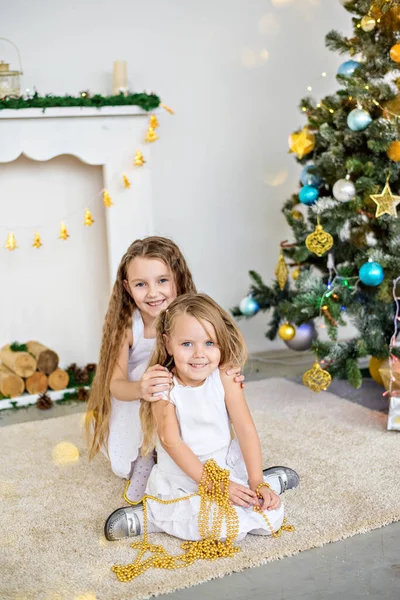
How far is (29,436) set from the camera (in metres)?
2.69

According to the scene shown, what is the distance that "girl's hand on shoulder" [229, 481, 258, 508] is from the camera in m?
1.76

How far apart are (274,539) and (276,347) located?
225cm

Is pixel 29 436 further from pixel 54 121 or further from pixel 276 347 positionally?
pixel 276 347

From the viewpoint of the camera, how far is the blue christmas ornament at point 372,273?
2.65 m

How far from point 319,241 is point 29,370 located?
139 cm

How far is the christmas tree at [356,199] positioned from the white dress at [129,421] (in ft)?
2.73

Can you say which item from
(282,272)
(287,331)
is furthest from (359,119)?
(287,331)

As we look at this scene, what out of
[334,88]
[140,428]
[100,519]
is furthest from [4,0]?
[100,519]

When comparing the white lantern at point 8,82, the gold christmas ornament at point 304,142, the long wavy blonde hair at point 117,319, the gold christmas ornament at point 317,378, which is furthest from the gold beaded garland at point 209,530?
the white lantern at point 8,82

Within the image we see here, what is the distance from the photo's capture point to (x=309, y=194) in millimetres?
2896

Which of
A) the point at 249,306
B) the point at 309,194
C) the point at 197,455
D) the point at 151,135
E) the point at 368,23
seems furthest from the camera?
the point at 249,306

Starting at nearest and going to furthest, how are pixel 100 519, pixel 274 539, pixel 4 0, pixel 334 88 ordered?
pixel 274 539, pixel 100 519, pixel 4 0, pixel 334 88

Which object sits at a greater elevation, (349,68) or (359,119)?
(349,68)

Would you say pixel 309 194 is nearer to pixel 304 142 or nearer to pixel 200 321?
pixel 304 142
